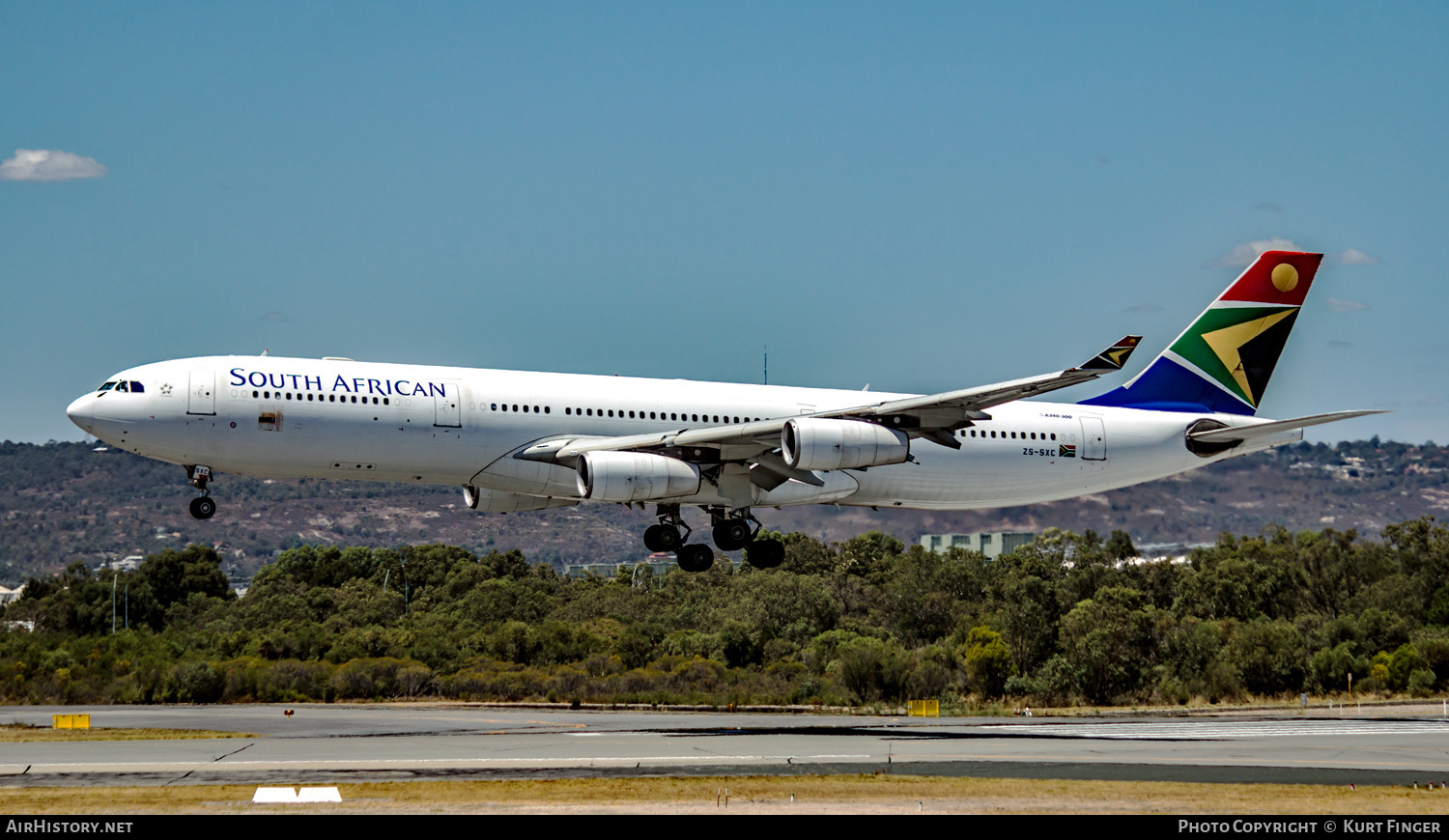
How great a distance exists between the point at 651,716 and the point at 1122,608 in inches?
1332

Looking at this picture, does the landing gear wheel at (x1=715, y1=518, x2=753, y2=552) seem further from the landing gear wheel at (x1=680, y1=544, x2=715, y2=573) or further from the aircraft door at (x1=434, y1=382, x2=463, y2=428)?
the aircraft door at (x1=434, y1=382, x2=463, y2=428)

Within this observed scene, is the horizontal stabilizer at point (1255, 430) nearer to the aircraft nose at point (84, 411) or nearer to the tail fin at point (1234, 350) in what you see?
the tail fin at point (1234, 350)

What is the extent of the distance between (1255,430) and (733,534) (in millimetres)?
16154

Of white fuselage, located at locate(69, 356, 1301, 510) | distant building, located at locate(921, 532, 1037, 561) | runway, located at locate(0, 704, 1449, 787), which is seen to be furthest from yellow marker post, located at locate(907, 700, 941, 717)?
distant building, located at locate(921, 532, 1037, 561)

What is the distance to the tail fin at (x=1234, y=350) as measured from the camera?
4697cm

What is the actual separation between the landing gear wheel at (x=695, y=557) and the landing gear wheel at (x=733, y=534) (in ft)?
3.15

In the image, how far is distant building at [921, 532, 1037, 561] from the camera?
123188 millimetres

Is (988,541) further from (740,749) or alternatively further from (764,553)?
(740,749)

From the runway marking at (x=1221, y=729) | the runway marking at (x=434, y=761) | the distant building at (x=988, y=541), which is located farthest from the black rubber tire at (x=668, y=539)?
the distant building at (x=988, y=541)

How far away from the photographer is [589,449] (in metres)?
37.8

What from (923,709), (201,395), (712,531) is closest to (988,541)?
(923,709)

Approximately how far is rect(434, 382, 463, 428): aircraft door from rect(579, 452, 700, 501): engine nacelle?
3397 mm
